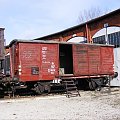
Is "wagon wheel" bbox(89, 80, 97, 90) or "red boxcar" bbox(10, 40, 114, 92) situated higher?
"red boxcar" bbox(10, 40, 114, 92)

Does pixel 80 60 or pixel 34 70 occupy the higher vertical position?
pixel 80 60

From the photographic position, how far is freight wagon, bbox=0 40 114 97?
61.3 feet

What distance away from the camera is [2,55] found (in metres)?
18.2

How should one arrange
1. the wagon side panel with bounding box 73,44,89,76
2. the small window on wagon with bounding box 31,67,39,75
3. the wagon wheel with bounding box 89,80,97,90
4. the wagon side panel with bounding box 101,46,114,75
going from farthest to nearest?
the wagon side panel with bounding box 101,46,114,75, the wagon wheel with bounding box 89,80,97,90, the wagon side panel with bounding box 73,44,89,76, the small window on wagon with bounding box 31,67,39,75

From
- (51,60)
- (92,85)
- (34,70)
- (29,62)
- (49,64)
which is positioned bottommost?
(92,85)

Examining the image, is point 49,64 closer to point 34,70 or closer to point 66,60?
point 34,70

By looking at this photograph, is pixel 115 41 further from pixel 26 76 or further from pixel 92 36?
pixel 26 76

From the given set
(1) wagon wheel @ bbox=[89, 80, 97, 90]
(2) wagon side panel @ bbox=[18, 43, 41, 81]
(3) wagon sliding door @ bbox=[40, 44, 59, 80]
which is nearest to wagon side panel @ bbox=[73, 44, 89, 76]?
(1) wagon wheel @ bbox=[89, 80, 97, 90]

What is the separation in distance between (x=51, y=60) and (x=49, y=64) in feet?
1.02

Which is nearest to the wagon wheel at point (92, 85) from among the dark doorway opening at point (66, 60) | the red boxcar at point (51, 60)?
the red boxcar at point (51, 60)

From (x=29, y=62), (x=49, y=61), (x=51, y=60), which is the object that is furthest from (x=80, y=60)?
(x=29, y=62)

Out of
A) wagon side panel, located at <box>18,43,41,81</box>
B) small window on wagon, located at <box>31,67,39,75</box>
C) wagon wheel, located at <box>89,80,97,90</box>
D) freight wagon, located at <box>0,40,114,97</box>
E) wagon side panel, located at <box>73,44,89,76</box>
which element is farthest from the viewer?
wagon wheel, located at <box>89,80,97,90</box>

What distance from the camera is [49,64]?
1970 cm

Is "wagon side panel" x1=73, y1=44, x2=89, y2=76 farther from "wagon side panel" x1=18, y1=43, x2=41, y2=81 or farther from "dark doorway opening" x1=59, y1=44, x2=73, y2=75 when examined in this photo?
"wagon side panel" x1=18, y1=43, x2=41, y2=81
